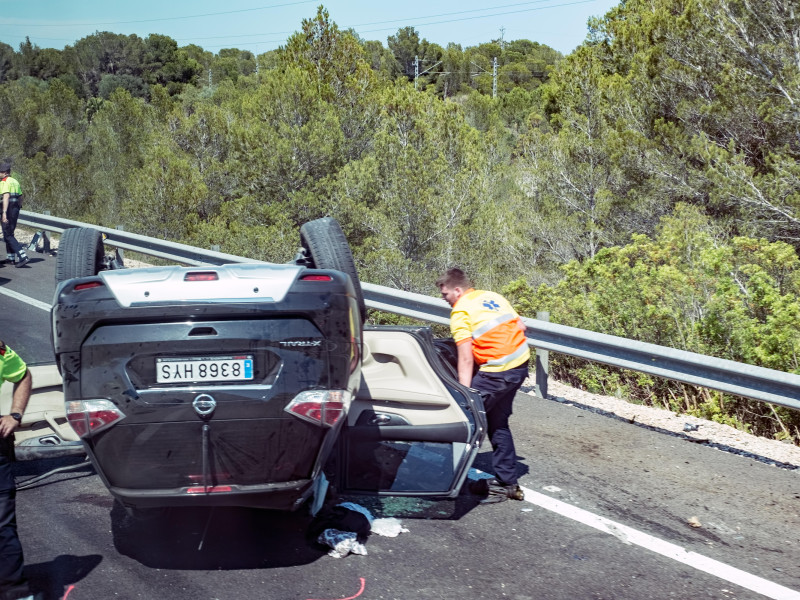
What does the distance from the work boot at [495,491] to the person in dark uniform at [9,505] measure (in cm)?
248

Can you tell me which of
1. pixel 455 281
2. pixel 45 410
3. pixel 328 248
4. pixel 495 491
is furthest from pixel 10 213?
pixel 495 491

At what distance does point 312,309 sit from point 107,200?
27.1 metres

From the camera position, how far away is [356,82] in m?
26.5

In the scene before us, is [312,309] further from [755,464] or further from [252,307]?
[755,464]

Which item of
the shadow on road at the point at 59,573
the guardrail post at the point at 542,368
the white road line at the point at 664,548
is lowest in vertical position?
the white road line at the point at 664,548

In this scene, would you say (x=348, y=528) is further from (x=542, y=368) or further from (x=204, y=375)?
(x=542, y=368)

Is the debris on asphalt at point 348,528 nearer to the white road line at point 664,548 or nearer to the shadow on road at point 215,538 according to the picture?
the shadow on road at point 215,538

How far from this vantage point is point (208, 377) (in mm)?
3678

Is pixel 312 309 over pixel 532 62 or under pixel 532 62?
under

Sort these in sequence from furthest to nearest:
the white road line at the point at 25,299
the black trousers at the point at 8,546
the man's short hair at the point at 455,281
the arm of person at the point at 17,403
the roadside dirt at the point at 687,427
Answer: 1. the white road line at the point at 25,299
2. the roadside dirt at the point at 687,427
3. the man's short hair at the point at 455,281
4. the arm of person at the point at 17,403
5. the black trousers at the point at 8,546

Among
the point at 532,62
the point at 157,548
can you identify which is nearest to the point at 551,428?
the point at 157,548

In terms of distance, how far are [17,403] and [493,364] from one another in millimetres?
2603

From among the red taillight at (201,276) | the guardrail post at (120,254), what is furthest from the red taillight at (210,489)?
the guardrail post at (120,254)

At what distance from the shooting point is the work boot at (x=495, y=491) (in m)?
4.96
